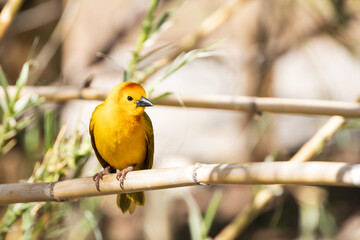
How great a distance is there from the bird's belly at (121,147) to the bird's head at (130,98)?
2.9 inches

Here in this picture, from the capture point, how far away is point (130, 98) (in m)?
1.60

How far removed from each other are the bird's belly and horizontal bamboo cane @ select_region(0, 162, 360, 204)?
156 mm

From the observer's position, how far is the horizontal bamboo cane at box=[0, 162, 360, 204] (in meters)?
1.03

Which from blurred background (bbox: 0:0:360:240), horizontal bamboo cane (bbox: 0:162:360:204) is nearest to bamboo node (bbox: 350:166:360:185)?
horizontal bamboo cane (bbox: 0:162:360:204)

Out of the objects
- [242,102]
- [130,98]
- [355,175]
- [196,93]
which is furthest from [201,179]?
[196,93]

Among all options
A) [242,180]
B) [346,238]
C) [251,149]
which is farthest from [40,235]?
[346,238]

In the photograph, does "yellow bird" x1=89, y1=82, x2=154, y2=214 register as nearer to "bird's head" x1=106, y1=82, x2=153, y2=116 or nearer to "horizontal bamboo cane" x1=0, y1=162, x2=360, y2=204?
"bird's head" x1=106, y1=82, x2=153, y2=116

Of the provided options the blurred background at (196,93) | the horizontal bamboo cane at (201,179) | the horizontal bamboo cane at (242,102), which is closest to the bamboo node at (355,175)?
the horizontal bamboo cane at (201,179)

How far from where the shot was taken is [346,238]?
14.2 feet

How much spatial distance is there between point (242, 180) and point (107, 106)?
0.66m

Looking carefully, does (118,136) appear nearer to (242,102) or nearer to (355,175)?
(242,102)

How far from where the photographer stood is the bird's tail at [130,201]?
1.67 meters

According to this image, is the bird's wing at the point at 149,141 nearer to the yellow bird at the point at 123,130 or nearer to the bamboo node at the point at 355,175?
the yellow bird at the point at 123,130

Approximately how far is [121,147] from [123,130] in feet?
0.19
